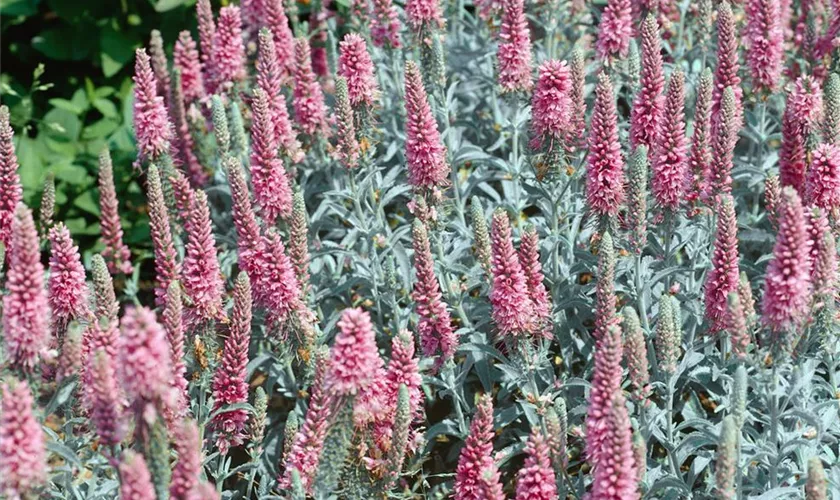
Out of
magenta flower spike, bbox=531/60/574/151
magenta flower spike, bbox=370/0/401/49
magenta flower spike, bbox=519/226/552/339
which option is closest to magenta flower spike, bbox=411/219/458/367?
magenta flower spike, bbox=519/226/552/339

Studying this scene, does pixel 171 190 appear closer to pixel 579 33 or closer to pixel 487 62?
pixel 487 62

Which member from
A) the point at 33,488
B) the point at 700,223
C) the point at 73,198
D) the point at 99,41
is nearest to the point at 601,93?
the point at 700,223

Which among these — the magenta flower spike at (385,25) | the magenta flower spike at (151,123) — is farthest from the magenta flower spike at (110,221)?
the magenta flower spike at (385,25)

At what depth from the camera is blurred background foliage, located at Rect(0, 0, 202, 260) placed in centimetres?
883

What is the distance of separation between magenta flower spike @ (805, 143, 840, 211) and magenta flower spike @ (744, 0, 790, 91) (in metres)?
1.41

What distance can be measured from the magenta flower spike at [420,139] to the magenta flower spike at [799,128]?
6.36 ft

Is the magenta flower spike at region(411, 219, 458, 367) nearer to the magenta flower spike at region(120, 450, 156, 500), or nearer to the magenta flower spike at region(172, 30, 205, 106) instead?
the magenta flower spike at region(120, 450, 156, 500)

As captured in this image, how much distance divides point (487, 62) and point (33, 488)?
16.1 ft

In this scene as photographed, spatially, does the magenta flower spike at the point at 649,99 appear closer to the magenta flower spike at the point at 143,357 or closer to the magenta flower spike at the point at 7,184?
the magenta flower spike at the point at 143,357

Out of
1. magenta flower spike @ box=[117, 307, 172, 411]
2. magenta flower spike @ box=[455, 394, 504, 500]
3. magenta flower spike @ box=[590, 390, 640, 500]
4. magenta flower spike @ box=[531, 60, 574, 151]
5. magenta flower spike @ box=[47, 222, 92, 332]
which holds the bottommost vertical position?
magenta flower spike @ box=[455, 394, 504, 500]

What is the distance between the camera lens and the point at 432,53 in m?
6.93

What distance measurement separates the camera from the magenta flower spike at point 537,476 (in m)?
4.77

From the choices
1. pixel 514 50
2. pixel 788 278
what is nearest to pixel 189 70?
pixel 514 50

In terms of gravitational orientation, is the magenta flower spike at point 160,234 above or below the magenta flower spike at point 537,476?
above
